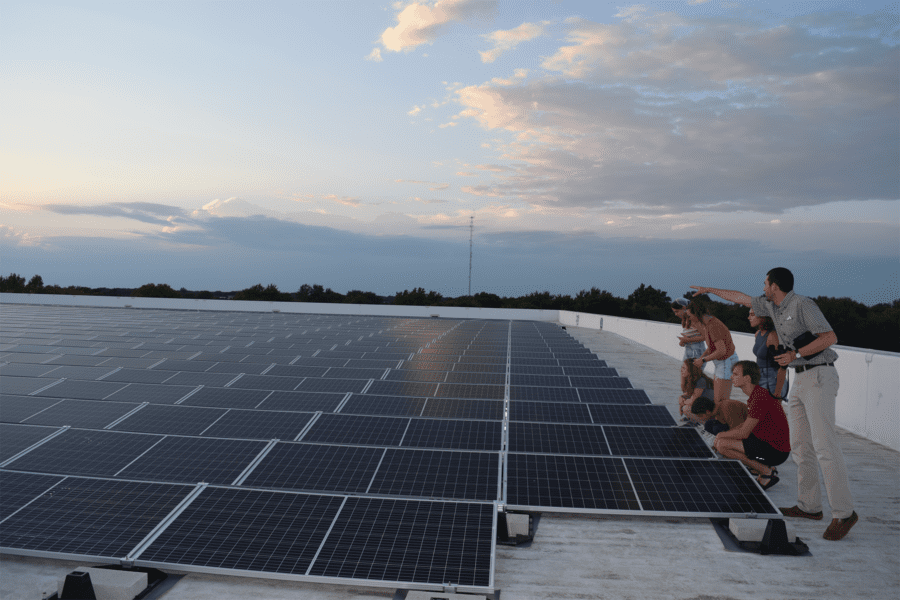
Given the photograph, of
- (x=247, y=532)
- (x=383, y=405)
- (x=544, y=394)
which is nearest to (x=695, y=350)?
(x=544, y=394)

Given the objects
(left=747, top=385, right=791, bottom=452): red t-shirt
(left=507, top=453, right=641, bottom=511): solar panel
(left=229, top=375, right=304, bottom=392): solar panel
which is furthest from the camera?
(left=229, top=375, right=304, bottom=392): solar panel

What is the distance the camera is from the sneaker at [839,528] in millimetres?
6027

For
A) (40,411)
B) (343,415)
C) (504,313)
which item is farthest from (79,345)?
(504,313)

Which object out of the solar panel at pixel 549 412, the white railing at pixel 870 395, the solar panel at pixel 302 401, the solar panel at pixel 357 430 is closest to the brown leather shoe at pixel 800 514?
the solar panel at pixel 549 412

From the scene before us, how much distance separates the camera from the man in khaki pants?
5.98 meters

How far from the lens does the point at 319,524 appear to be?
5.30 metres

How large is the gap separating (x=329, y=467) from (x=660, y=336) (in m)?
22.3

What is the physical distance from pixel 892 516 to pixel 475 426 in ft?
18.8

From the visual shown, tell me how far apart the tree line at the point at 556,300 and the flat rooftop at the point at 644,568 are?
4795cm

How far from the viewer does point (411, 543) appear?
5.05 meters

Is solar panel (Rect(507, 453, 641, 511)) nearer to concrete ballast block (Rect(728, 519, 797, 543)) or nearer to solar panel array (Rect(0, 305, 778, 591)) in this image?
solar panel array (Rect(0, 305, 778, 591))

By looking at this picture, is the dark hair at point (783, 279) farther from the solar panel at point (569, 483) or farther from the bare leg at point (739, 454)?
the solar panel at point (569, 483)

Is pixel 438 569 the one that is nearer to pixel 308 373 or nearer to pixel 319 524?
pixel 319 524

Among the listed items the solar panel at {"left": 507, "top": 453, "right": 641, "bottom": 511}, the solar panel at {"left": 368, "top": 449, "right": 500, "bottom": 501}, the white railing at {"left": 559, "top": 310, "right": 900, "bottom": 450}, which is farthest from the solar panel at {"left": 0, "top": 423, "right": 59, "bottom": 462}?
the white railing at {"left": 559, "top": 310, "right": 900, "bottom": 450}
